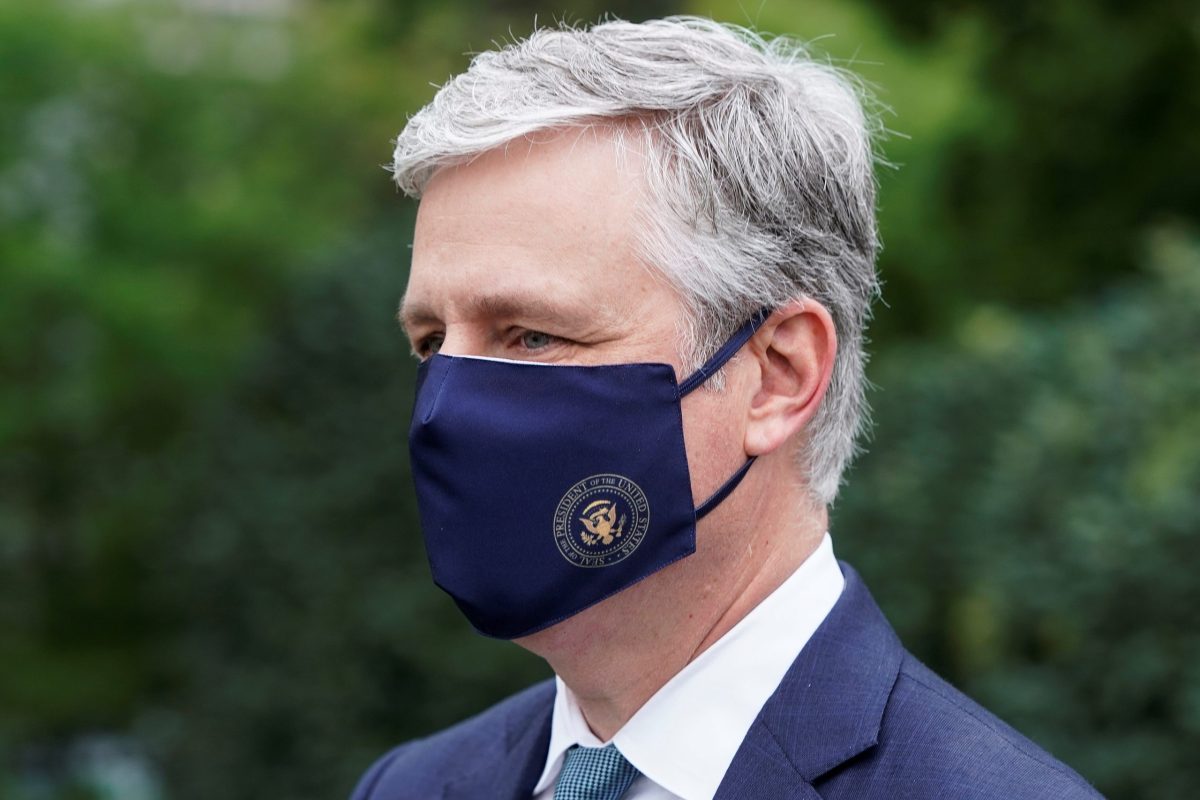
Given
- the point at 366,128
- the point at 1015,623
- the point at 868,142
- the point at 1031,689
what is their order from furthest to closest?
1. the point at 366,128
2. the point at 1015,623
3. the point at 1031,689
4. the point at 868,142

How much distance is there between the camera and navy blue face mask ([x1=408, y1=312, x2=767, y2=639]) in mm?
2084

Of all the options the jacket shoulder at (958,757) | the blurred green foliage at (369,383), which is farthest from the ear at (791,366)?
the blurred green foliage at (369,383)

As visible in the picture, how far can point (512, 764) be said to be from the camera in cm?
241

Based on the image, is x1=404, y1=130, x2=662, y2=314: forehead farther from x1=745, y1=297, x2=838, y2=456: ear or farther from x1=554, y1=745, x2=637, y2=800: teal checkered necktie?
x1=554, y1=745, x2=637, y2=800: teal checkered necktie

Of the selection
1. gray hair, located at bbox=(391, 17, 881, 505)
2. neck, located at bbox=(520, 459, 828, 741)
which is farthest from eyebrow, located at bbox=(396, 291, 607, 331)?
neck, located at bbox=(520, 459, 828, 741)

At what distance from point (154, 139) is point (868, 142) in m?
7.69

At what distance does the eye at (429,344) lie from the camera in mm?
2268

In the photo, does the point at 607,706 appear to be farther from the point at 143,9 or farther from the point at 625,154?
the point at 143,9

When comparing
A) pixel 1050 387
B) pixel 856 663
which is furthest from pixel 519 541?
pixel 1050 387

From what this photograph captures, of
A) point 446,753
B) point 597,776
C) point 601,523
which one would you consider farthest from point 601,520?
point 446,753

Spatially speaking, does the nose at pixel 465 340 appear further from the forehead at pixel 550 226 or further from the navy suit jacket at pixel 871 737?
the navy suit jacket at pixel 871 737

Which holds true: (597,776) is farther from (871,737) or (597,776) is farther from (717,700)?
(871,737)

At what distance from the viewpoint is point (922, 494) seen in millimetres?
5328

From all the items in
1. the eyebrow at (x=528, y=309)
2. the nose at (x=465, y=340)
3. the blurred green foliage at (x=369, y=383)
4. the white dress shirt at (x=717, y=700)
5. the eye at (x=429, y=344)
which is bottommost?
the blurred green foliage at (x=369, y=383)
